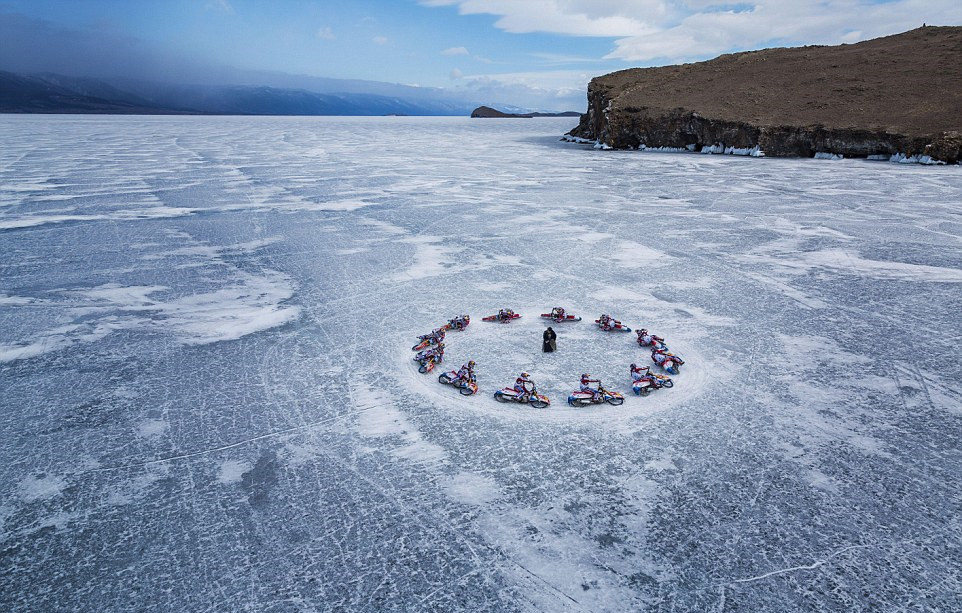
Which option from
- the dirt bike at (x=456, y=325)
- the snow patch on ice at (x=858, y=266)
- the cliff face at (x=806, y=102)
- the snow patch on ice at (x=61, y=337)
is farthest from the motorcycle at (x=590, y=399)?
the cliff face at (x=806, y=102)

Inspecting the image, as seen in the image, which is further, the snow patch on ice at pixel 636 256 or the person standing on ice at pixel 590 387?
the snow patch on ice at pixel 636 256

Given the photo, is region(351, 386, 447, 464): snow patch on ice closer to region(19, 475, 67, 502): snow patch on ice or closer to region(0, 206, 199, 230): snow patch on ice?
region(19, 475, 67, 502): snow patch on ice

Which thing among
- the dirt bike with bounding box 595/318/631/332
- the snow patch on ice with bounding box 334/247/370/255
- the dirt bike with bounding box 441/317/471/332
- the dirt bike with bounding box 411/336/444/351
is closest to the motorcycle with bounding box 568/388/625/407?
the dirt bike with bounding box 595/318/631/332

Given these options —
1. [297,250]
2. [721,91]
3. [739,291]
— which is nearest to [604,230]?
[739,291]

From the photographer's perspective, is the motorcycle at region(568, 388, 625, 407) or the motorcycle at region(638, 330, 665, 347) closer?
the motorcycle at region(568, 388, 625, 407)

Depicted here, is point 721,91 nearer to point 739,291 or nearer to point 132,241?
point 739,291

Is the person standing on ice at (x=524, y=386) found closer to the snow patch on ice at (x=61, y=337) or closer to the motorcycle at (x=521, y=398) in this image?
the motorcycle at (x=521, y=398)
